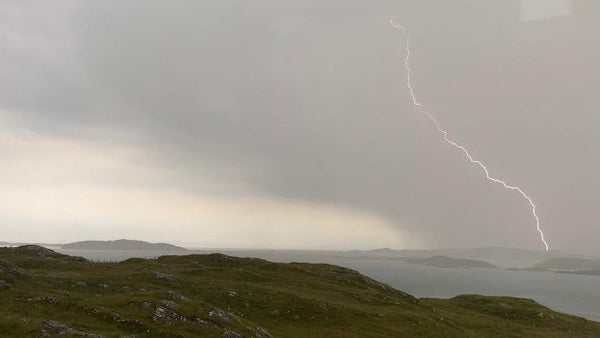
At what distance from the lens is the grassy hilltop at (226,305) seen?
110 feet

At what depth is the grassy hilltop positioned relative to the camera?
33.4 metres

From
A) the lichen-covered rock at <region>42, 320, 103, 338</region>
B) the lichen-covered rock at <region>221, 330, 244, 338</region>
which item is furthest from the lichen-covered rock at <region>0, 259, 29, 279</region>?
the lichen-covered rock at <region>221, 330, 244, 338</region>

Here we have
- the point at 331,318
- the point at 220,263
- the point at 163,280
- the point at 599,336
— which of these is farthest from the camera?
the point at 220,263

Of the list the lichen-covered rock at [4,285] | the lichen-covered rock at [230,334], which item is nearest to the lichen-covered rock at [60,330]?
the lichen-covered rock at [230,334]

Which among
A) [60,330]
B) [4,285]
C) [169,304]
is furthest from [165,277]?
[60,330]

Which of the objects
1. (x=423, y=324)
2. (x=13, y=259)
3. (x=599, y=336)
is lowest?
(x=599, y=336)

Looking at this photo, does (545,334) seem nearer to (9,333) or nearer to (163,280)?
(163,280)

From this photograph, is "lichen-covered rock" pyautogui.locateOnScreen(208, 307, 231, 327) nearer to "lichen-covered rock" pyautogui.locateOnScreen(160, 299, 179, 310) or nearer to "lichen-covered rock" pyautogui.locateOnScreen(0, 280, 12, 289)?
"lichen-covered rock" pyautogui.locateOnScreen(160, 299, 179, 310)

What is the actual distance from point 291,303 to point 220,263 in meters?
27.0

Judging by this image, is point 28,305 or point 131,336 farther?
point 28,305

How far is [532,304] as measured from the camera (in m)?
84.8

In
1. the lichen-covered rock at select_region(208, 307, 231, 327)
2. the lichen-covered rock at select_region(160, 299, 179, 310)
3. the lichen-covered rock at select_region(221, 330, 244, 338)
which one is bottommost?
the lichen-covered rock at select_region(221, 330, 244, 338)

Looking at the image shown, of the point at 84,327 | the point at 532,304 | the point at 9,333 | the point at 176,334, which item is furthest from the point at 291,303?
the point at 532,304

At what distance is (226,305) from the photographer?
47875 millimetres
